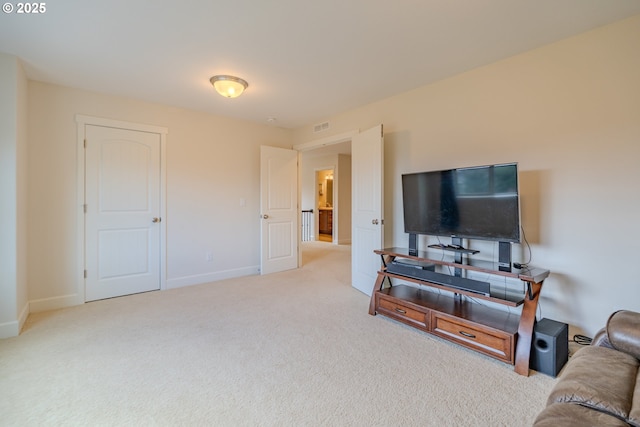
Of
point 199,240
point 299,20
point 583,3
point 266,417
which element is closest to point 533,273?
point 583,3

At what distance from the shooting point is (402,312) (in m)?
2.79

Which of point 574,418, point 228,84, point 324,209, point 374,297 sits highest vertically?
point 228,84

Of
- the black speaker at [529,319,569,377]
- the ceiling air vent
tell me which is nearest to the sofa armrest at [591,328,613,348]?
the black speaker at [529,319,569,377]

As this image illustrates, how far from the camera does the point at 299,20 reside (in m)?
2.13

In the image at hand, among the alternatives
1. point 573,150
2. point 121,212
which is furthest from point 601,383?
point 121,212

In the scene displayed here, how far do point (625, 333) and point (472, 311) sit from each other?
3.89ft

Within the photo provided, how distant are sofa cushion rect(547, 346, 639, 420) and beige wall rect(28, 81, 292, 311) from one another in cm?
413

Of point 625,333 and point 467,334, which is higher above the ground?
point 625,333

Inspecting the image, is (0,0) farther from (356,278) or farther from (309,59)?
(356,278)

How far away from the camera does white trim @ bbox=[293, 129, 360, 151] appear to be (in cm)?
418

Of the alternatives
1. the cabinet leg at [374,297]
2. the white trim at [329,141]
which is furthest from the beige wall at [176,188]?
the cabinet leg at [374,297]

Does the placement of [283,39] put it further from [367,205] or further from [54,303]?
[54,303]

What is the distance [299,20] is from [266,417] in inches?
100

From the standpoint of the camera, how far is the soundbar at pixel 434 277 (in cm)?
Answer: 238
